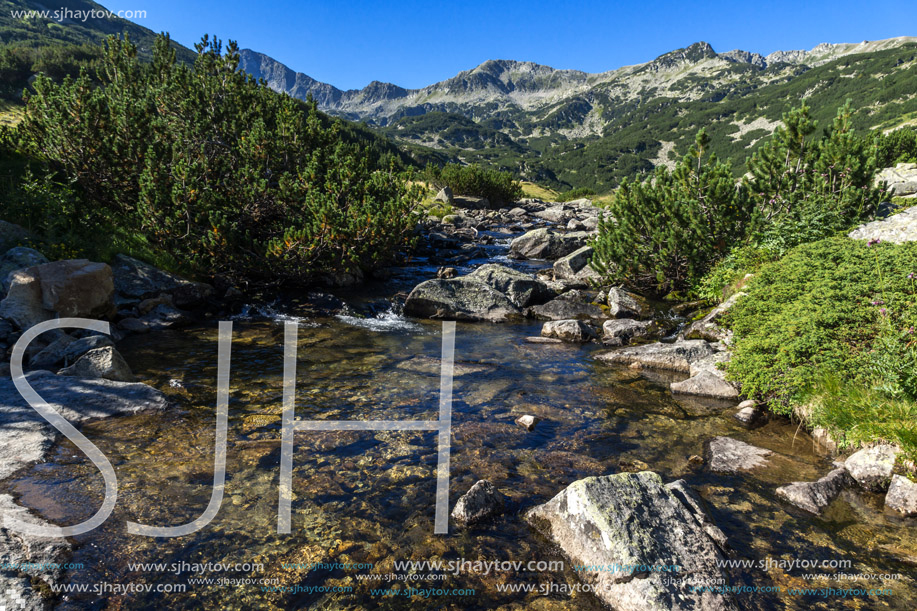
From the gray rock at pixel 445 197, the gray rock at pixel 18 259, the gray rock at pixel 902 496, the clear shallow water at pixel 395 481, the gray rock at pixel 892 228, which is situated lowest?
the clear shallow water at pixel 395 481

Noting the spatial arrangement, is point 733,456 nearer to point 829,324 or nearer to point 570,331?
point 829,324

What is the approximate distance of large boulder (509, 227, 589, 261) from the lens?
94.8 ft

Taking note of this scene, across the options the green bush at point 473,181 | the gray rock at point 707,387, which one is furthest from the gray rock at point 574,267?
the green bush at point 473,181

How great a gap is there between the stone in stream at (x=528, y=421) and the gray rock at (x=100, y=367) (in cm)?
769

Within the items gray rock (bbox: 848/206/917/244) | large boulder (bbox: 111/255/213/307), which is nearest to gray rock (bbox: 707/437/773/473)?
gray rock (bbox: 848/206/917/244)

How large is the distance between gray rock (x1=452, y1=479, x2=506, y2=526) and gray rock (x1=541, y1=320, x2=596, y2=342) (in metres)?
8.55

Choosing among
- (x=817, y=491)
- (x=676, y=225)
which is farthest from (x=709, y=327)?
(x=817, y=491)

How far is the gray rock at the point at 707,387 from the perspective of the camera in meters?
8.91

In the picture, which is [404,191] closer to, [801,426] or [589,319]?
[589,319]

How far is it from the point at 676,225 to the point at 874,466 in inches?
413

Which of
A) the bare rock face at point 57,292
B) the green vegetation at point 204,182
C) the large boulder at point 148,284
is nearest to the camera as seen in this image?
the bare rock face at point 57,292

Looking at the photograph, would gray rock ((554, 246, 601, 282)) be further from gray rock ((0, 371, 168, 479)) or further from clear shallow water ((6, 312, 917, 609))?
gray rock ((0, 371, 168, 479))

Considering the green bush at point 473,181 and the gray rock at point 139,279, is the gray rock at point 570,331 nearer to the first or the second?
the gray rock at point 139,279

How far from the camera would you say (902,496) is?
5.21 meters
